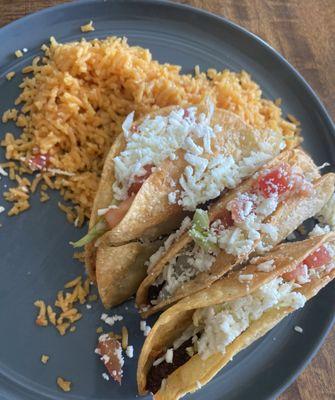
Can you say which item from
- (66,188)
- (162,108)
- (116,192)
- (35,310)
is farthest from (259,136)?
(35,310)

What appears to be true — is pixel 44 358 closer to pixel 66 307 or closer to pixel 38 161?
pixel 66 307

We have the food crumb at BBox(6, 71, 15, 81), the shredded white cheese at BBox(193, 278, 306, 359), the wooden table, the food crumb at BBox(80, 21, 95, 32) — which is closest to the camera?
the shredded white cheese at BBox(193, 278, 306, 359)

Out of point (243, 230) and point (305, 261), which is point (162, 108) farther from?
point (305, 261)

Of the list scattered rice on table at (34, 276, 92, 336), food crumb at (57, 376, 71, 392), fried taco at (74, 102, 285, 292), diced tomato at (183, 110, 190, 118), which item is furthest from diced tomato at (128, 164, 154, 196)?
food crumb at (57, 376, 71, 392)

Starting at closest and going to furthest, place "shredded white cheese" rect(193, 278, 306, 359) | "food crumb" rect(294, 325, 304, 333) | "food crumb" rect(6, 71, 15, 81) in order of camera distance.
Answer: "shredded white cheese" rect(193, 278, 306, 359) < "food crumb" rect(294, 325, 304, 333) < "food crumb" rect(6, 71, 15, 81)

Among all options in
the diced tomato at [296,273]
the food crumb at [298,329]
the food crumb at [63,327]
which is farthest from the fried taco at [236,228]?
the food crumb at [298,329]

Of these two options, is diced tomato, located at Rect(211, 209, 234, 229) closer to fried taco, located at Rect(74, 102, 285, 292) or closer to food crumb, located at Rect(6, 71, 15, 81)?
fried taco, located at Rect(74, 102, 285, 292)

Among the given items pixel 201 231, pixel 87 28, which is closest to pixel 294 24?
pixel 87 28
